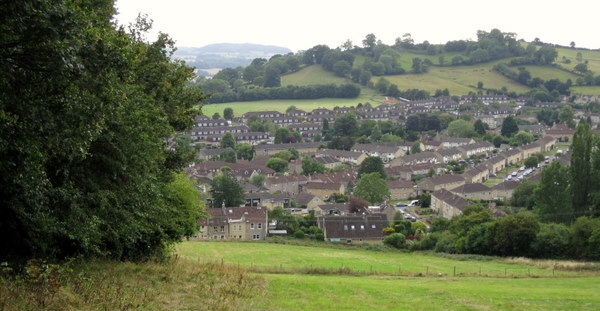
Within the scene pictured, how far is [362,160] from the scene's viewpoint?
8256 cm

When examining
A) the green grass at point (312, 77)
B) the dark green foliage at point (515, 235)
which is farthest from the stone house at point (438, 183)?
the green grass at point (312, 77)

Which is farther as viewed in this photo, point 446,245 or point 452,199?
point 452,199

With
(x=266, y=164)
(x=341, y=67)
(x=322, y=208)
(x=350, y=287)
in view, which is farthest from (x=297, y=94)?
(x=350, y=287)

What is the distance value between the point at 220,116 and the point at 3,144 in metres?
112

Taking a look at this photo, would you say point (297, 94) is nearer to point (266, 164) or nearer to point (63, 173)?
point (266, 164)

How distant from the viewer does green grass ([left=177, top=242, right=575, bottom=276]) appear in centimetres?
2436

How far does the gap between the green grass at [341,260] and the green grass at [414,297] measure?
6.56 m

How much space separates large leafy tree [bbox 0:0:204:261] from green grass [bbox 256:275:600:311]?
345 cm

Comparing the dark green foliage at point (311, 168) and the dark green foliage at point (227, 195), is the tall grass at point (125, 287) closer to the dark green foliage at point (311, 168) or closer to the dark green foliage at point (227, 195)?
the dark green foliage at point (227, 195)

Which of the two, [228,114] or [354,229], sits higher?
[228,114]

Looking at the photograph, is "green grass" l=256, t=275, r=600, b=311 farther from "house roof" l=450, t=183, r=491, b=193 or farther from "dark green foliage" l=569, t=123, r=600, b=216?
"house roof" l=450, t=183, r=491, b=193

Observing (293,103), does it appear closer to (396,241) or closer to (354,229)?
(354,229)

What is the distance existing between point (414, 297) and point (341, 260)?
1440 cm

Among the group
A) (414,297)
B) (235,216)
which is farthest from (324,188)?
(414,297)
